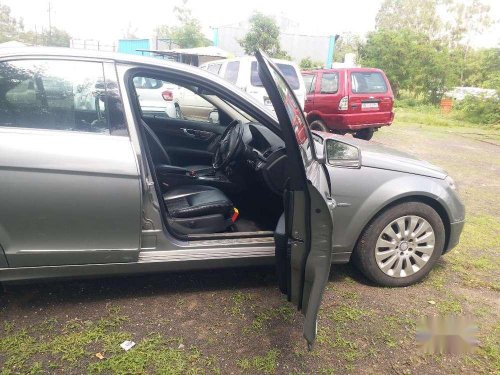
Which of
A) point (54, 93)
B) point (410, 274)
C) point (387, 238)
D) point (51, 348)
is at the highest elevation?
point (54, 93)

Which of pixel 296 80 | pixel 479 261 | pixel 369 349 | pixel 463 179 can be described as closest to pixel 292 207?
pixel 369 349

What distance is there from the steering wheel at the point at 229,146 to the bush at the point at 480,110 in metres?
16.2

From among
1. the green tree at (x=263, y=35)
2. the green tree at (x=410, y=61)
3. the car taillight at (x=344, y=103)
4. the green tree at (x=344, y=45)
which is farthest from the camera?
the green tree at (x=344, y=45)

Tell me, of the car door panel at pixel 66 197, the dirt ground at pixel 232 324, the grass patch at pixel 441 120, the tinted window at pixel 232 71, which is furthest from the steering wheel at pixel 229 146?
the grass patch at pixel 441 120

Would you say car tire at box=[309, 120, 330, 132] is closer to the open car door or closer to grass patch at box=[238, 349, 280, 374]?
the open car door

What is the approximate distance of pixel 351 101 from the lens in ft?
28.3

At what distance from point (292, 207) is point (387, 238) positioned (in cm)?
114

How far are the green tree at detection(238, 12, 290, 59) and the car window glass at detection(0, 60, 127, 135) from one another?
24586 millimetres

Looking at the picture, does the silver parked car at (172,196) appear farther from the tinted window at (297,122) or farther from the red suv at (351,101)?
the red suv at (351,101)

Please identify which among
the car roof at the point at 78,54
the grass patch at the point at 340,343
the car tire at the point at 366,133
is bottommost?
the grass patch at the point at 340,343

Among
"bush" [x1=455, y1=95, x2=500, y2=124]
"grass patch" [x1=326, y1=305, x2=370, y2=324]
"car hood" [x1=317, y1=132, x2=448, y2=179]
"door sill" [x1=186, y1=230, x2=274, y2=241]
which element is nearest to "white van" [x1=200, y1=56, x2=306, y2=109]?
"car hood" [x1=317, y1=132, x2=448, y2=179]

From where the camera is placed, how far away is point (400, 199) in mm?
2742

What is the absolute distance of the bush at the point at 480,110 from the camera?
16.2 metres

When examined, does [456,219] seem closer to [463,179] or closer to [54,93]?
[54,93]
